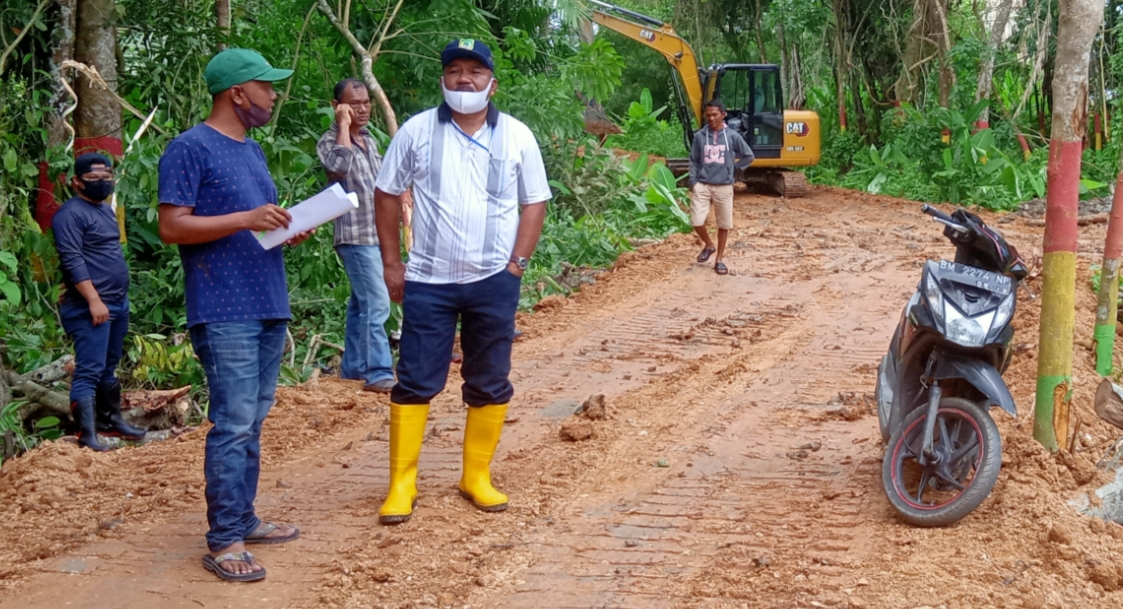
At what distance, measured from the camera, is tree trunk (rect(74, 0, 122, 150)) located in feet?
25.6

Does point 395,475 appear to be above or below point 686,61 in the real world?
below

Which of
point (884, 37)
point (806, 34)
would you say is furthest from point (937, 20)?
point (806, 34)

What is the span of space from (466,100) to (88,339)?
2.94m

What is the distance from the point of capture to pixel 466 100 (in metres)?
4.35

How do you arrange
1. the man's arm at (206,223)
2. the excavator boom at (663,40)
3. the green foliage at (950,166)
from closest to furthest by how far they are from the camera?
the man's arm at (206,223)
the green foliage at (950,166)
the excavator boom at (663,40)

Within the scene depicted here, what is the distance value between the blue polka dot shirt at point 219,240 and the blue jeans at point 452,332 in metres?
0.62

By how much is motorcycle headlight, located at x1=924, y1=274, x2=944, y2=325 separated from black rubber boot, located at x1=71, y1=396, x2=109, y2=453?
4318mm

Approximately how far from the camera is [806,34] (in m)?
A: 26.5

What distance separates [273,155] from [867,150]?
54.1ft

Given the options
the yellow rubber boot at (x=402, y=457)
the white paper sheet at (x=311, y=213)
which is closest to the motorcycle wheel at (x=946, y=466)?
the yellow rubber boot at (x=402, y=457)

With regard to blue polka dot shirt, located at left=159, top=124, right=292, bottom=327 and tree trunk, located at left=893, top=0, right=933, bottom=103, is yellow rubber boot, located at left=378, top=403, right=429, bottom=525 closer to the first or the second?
blue polka dot shirt, located at left=159, top=124, right=292, bottom=327

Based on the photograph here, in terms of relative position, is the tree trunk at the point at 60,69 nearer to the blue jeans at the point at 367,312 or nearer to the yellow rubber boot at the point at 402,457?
the blue jeans at the point at 367,312

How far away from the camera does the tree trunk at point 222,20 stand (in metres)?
8.48

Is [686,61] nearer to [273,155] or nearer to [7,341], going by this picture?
[273,155]
